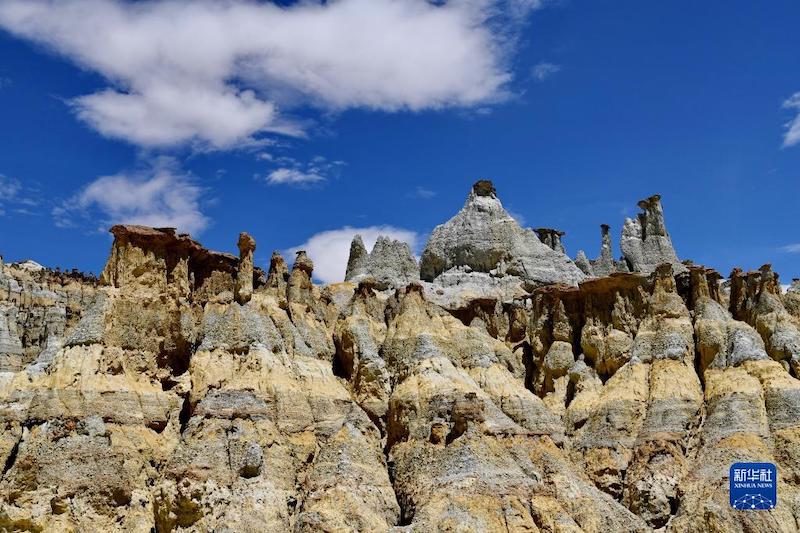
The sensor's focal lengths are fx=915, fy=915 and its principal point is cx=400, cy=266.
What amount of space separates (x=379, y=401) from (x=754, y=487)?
69.4 ft

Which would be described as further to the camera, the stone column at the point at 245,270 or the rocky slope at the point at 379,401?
the stone column at the point at 245,270

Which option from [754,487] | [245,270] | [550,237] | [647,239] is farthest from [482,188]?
[754,487]

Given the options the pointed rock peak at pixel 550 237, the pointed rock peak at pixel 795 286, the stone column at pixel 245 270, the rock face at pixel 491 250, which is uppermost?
the pointed rock peak at pixel 550 237

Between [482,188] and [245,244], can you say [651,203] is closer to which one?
[482,188]

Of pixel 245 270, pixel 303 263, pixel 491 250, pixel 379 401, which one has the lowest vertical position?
pixel 379 401

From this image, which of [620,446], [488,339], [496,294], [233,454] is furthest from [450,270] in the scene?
[233,454]

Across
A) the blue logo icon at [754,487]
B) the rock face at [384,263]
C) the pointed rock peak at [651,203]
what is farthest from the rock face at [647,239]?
the blue logo icon at [754,487]

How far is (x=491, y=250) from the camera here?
77.8 metres

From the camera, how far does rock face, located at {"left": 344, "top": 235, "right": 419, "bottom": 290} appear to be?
7700 cm

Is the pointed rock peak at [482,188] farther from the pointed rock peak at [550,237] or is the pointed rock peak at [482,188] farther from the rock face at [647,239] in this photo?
the rock face at [647,239]

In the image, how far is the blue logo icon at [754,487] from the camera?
157 feet

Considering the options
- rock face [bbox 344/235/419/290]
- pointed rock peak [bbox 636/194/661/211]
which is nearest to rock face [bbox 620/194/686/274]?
pointed rock peak [bbox 636/194/661/211]

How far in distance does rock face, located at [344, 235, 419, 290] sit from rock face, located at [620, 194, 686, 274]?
19.7 m

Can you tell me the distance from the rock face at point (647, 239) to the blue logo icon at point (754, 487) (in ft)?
108
